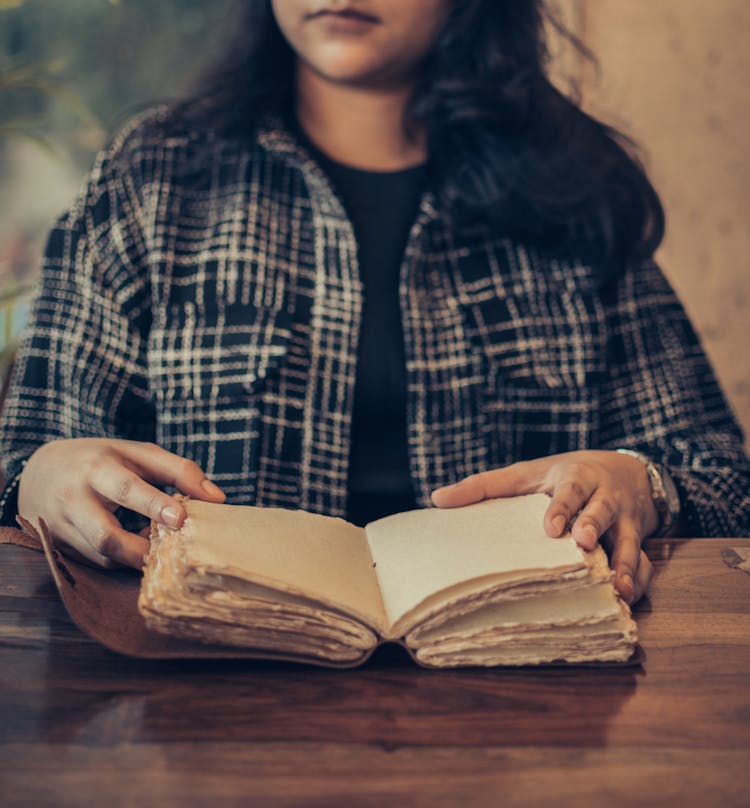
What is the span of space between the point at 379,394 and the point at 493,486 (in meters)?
0.39

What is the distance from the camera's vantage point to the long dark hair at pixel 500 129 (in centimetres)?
120

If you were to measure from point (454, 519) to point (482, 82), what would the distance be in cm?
75

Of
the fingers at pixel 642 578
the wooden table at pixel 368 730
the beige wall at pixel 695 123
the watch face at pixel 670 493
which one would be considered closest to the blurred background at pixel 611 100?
the beige wall at pixel 695 123

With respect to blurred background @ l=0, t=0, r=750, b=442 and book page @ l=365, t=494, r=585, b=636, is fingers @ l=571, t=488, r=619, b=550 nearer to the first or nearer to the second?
book page @ l=365, t=494, r=585, b=636

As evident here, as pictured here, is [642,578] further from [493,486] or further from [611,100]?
[611,100]

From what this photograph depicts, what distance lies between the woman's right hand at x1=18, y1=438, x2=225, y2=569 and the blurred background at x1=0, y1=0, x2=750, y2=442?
3.82 feet

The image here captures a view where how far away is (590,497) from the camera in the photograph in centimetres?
76

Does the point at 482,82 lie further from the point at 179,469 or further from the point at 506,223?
the point at 179,469

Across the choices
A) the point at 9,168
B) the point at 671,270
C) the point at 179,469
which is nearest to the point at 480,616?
the point at 179,469

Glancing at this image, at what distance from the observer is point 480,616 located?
1.91ft

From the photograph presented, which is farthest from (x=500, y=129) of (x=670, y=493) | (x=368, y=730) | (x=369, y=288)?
(x=368, y=730)

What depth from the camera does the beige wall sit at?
1.82 m

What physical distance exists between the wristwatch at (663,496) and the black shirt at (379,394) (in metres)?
0.31

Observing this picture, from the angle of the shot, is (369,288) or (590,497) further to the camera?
(369,288)
